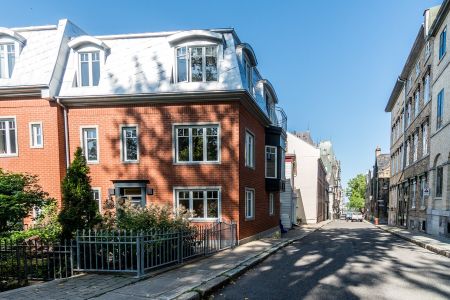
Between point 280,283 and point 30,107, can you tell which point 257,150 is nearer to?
point 280,283

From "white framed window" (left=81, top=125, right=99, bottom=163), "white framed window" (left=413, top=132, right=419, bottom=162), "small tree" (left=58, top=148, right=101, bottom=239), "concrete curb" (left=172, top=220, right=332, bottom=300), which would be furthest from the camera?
"white framed window" (left=413, top=132, right=419, bottom=162)

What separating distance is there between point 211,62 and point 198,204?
6.60 meters

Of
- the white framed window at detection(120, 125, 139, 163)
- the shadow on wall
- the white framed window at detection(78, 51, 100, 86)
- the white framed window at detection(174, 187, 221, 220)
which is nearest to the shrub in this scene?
the white framed window at detection(174, 187, 221, 220)

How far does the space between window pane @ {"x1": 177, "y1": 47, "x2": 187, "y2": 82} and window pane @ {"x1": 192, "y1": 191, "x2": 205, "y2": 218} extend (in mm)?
5351

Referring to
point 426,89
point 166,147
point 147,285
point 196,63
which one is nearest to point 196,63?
point 196,63

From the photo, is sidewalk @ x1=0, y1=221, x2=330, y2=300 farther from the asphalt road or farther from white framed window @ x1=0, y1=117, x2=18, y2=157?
white framed window @ x1=0, y1=117, x2=18, y2=157

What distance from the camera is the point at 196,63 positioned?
13.8 meters

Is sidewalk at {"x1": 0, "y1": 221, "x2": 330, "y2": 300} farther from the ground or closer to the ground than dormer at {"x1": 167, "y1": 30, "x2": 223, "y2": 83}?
closer to the ground

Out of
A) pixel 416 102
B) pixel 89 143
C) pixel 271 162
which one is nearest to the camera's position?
pixel 89 143

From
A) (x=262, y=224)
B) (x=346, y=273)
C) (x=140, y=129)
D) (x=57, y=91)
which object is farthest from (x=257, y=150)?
(x=57, y=91)

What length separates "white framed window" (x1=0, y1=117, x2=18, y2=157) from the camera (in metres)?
14.4

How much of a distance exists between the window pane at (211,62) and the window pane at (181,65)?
107 cm

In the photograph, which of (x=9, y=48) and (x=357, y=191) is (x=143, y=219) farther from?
(x=357, y=191)

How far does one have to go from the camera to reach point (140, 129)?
1391 cm
